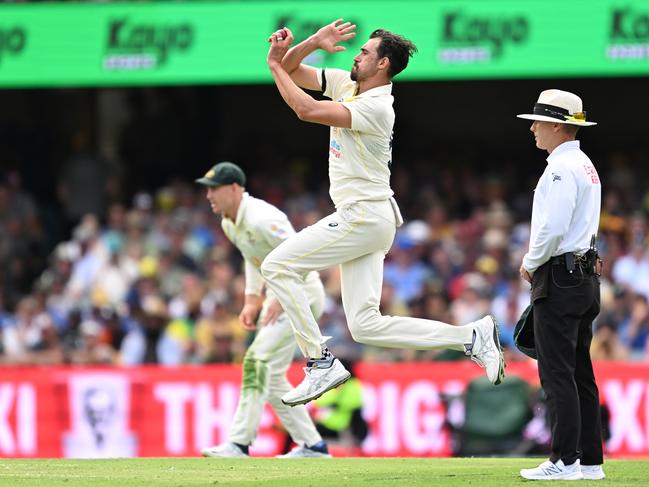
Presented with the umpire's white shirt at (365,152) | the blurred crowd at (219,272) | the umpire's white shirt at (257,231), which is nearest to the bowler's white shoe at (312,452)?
the umpire's white shirt at (257,231)

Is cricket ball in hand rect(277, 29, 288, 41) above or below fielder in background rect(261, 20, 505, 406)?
above

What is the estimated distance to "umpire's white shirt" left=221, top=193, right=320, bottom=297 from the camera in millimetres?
10109

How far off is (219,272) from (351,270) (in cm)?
822

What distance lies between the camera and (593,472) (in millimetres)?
8047

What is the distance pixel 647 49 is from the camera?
1616cm

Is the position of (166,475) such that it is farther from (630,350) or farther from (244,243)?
(630,350)

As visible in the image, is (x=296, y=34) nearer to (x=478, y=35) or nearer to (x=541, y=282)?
(x=478, y=35)

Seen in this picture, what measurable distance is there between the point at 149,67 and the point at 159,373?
14.5ft

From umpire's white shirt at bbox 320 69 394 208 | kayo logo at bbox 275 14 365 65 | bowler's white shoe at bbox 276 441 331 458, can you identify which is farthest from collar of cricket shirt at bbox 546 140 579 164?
kayo logo at bbox 275 14 365 65

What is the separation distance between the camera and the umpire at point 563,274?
25.3 feet

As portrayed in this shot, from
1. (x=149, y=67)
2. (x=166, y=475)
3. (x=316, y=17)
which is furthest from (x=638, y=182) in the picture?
(x=166, y=475)

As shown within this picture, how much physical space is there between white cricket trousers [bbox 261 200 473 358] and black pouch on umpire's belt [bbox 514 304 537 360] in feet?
2.34

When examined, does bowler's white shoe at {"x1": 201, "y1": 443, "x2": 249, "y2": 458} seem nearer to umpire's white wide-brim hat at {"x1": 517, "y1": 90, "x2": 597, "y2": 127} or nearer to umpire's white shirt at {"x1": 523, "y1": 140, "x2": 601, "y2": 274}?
umpire's white shirt at {"x1": 523, "y1": 140, "x2": 601, "y2": 274}

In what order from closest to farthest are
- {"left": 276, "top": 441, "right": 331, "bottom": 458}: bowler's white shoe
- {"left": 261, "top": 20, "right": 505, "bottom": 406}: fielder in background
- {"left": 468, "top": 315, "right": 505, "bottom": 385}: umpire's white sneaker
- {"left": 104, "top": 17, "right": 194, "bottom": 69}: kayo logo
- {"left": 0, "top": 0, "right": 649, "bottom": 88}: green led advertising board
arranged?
{"left": 261, "top": 20, "right": 505, "bottom": 406}: fielder in background < {"left": 468, "top": 315, "right": 505, "bottom": 385}: umpire's white sneaker < {"left": 276, "top": 441, "right": 331, "bottom": 458}: bowler's white shoe < {"left": 0, "top": 0, "right": 649, "bottom": 88}: green led advertising board < {"left": 104, "top": 17, "right": 194, "bottom": 69}: kayo logo
